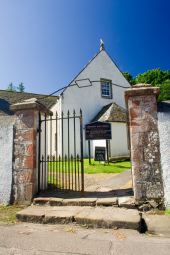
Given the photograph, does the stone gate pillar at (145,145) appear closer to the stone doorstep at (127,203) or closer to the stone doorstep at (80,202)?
the stone doorstep at (127,203)

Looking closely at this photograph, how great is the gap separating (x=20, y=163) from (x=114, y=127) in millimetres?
12545

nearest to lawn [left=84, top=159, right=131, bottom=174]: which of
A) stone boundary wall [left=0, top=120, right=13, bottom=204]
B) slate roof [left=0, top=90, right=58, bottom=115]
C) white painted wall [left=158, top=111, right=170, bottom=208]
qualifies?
stone boundary wall [left=0, top=120, right=13, bottom=204]

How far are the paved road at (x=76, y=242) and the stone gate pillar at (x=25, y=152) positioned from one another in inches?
61.5

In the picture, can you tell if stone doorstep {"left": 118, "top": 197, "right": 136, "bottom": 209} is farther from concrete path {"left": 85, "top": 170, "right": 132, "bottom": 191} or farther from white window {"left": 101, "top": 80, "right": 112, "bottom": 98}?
white window {"left": 101, "top": 80, "right": 112, "bottom": 98}

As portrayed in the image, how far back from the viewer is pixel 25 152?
609 cm

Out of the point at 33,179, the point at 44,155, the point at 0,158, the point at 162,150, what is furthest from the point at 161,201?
the point at 0,158

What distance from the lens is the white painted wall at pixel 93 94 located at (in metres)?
19.3

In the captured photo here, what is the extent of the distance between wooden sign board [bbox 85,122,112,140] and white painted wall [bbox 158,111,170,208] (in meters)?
8.71

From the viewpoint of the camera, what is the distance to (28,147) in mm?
6094

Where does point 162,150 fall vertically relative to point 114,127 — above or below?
below

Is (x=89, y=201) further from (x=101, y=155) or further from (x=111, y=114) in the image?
(x=111, y=114)

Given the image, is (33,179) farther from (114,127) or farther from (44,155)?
(114,127)

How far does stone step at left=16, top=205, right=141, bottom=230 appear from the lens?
428 cm

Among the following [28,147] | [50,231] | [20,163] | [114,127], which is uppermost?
[114,127]
